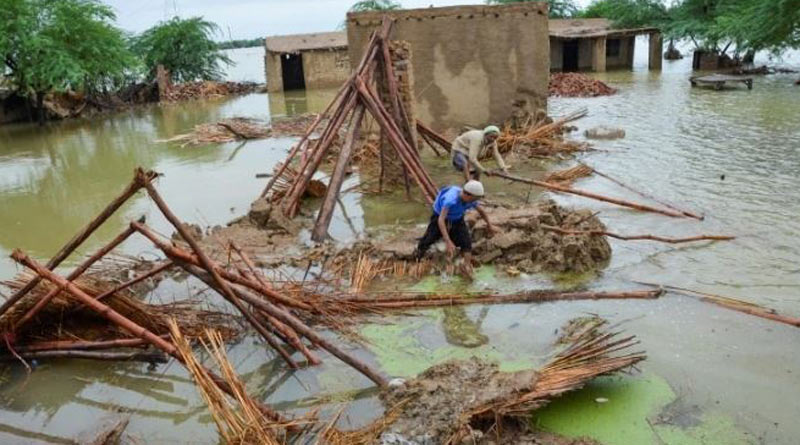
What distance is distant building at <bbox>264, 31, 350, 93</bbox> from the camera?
30406 millimetres

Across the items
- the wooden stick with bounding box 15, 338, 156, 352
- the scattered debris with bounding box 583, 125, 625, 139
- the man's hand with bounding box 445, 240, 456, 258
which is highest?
the scattered debris with bounding box 583, 125, 625, 139

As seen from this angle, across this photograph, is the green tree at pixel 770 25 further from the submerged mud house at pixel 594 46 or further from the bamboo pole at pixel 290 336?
the bamboo pole at pixel 290 336

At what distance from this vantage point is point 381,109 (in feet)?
29.4

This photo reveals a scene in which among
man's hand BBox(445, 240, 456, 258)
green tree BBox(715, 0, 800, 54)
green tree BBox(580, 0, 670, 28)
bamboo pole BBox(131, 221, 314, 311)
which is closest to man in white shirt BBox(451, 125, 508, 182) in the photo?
man's hand BBox(445, 240, 456, 258)

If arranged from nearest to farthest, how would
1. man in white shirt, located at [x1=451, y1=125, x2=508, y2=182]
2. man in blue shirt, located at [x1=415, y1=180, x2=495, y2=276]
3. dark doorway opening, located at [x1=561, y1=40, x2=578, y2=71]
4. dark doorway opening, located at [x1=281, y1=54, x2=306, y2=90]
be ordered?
1. man in blue shirt, located at [x1=415, y1=180, x2=495, y2=276]
2. man in white shirt, located at [x1=451, y1=125, x2=508, y2=182]
3. dark doorway opening, located at [x1=281, y1=54, x2=306, y2=90]
4. dark doorway opening, located at [x1=561, y1=40, x2=578, y2=71]

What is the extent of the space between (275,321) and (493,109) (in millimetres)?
9797

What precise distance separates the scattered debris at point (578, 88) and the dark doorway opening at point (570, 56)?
9507 millimetres

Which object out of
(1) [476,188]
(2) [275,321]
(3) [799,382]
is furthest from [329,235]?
(3) [799,382]

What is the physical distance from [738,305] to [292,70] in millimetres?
30980

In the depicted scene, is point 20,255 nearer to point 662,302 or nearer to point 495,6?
point 662,302

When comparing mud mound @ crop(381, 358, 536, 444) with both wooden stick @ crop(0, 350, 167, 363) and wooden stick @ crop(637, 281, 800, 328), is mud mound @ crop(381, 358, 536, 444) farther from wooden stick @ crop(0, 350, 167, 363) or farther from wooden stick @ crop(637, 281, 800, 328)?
wooden stick @ crop(637, 281, 800, 328)

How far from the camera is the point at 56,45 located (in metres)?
20.7

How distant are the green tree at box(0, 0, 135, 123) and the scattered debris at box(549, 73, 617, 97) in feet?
53.8

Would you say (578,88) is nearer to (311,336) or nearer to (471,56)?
(471,56)
